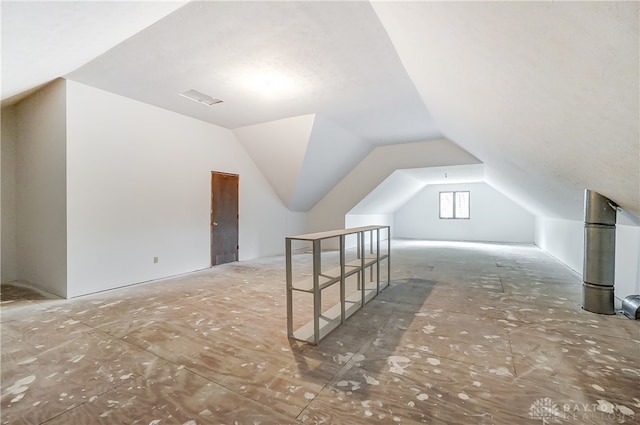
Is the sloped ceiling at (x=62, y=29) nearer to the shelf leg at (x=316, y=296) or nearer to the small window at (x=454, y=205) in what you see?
the shelf leg at (x=316, y=296)

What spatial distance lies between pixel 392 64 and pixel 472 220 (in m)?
10.1

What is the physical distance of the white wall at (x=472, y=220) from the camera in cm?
1080

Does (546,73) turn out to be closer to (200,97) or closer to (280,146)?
(200,97)

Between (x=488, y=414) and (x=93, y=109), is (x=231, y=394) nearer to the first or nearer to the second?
(x=488, y=414)

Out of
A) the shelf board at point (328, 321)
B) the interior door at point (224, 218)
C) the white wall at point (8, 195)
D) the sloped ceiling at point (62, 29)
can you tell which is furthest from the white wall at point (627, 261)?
the white wall at point (8, 195)

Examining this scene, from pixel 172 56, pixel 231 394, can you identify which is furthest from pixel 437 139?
pixel 231 394

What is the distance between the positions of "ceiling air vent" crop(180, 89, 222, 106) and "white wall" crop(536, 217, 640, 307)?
6182 millimetres

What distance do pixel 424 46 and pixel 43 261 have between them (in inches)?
236

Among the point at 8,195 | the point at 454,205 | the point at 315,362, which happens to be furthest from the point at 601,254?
the point at 454,205

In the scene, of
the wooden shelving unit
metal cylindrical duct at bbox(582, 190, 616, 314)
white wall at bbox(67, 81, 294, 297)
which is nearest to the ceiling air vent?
white wall at bbox(67, 81, 294, 297)

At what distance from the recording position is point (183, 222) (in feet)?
17.4

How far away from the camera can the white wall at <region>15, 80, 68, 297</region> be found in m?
3.86

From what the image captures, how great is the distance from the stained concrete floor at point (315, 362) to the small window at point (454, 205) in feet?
27.8

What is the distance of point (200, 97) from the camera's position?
4508mm
